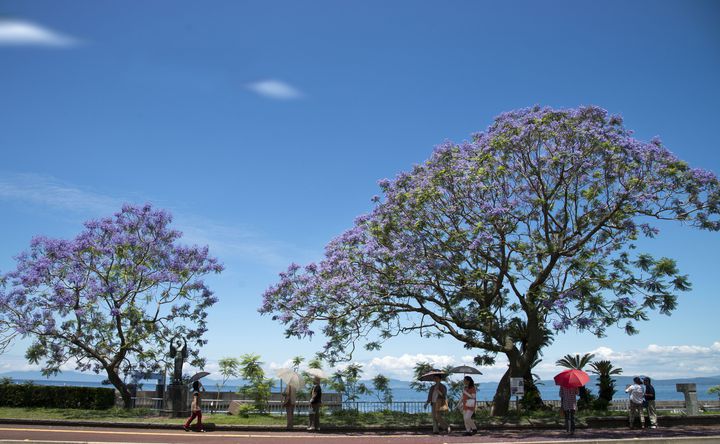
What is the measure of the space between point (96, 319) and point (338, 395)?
1124 centimetres

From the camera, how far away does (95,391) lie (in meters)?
24.1

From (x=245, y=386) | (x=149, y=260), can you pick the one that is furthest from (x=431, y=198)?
(x=149, y=260)

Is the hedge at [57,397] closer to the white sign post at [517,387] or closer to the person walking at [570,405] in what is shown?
the white sign post at [517,387]

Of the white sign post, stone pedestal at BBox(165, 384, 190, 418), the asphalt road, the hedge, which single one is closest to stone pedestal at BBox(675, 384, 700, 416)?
the asphalt road

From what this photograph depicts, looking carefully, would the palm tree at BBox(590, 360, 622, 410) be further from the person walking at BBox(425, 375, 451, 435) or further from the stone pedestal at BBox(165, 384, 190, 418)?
the stone pedestal at BBox(165, 384, 190, 418)

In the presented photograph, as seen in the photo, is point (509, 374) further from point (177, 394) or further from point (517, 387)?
point (177, 394)

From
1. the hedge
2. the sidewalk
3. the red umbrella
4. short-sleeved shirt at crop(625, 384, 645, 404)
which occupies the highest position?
the red umbrella

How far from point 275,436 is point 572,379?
8835 mm

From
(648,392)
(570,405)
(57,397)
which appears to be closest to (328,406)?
(570,405)

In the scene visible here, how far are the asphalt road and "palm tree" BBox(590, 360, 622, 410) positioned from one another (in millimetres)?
7650

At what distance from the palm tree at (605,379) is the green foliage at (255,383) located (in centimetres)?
1544

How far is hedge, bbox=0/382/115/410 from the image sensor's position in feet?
79.0

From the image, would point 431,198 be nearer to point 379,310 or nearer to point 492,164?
point 492,164

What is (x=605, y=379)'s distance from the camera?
88.7 feet
